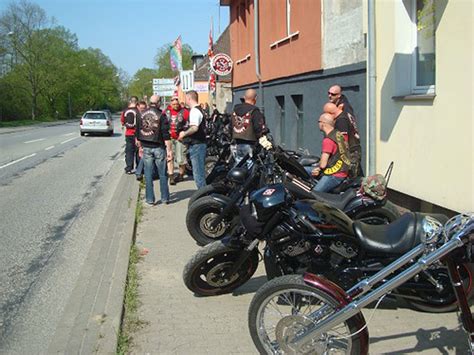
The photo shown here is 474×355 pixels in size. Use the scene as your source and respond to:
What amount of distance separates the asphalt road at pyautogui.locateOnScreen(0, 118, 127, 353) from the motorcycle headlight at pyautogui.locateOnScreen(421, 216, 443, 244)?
2.76 meters

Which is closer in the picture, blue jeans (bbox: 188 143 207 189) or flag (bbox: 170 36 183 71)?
blue jeans (bbox: 188 143 207 189)

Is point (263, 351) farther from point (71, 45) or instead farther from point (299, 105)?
point (71, 45)

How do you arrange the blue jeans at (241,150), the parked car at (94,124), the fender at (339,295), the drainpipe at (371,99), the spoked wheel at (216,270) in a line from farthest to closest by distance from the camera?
the parked car at (94,124)
the blue jeans at (241,150)
the drainpipe at (371,99)
the spoked wheel at (216,270)
the fender at (339,295)

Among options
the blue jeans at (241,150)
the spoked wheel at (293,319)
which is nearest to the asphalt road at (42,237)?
the spoked wheel at (293,319)

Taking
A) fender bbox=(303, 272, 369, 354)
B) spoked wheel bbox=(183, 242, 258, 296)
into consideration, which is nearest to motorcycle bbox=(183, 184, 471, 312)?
spoked wheel bbox=(183, 242, 258, 296)

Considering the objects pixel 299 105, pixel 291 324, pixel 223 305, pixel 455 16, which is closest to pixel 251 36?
pixel 299 105

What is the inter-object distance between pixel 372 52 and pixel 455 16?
2.17m

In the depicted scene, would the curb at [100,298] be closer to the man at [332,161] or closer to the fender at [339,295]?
the fender at [339,295]

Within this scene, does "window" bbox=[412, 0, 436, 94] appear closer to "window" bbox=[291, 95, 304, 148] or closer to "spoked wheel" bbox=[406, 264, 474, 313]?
"spoked wheel" bbox=[406, 264, 474, 313]

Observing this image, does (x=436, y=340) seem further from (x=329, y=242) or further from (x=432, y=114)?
(x=432, y=114)

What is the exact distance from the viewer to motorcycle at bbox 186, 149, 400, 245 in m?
4.87

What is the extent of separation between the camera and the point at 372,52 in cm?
761

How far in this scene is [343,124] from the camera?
680 centimetres

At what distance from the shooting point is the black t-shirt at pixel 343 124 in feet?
22.3
